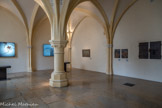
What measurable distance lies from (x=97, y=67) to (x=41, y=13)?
578 cm

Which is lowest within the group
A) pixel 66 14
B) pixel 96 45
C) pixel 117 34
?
pixel 96 45

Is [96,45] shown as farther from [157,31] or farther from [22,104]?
[22,104]

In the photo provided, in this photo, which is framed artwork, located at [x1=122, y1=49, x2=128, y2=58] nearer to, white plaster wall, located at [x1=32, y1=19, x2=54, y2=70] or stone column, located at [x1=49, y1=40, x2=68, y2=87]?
stone column, located at [x1=49, y1=40, x2=68, y2=87]

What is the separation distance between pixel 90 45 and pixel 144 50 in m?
4.16

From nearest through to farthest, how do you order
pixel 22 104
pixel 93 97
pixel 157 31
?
pixel 22 104 → pixel 93 97 → pixel 157 31

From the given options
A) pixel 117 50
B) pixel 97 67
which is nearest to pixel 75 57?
pixel 97 67

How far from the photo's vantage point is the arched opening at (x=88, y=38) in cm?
734

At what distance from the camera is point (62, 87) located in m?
4.44

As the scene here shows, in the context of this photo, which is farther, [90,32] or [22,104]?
[90,32]

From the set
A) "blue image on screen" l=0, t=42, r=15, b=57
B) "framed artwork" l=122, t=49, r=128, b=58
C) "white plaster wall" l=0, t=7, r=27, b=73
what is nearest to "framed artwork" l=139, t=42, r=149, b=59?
"framed artwork" l=122, t=49, r=128, b=58

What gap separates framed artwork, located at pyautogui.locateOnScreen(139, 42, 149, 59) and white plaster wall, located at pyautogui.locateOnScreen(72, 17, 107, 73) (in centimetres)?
237

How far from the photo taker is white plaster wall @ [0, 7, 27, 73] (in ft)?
24.6

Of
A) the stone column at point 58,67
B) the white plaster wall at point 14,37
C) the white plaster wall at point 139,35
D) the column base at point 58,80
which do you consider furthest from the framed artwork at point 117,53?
the white plaster wall at point 14,37

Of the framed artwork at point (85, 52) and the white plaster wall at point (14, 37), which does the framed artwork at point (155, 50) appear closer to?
the framed artwork at point (85, 52)
